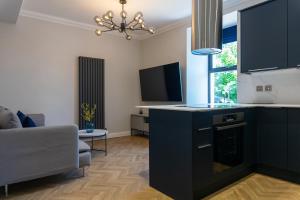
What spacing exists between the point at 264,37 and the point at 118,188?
9.23ft

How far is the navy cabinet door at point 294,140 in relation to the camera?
2.46 meters

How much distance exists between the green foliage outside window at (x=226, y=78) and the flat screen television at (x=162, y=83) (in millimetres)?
879

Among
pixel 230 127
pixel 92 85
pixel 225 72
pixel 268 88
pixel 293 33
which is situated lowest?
pixel 230 127

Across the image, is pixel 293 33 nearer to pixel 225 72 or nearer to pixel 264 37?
pixel 264 37

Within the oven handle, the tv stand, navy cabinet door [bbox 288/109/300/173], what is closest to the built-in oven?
the oven handle

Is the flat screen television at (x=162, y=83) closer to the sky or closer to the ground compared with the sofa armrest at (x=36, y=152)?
closer to the sky

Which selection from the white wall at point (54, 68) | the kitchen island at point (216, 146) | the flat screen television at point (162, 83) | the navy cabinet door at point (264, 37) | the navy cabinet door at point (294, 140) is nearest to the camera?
the kitchen island at point (216, 146)

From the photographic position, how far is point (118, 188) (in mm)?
2404

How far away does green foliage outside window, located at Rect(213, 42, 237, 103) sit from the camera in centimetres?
440

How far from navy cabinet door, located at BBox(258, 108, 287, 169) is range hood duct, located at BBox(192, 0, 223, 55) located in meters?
1.04

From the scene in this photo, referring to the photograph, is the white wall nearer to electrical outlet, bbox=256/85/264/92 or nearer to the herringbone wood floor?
the herringbone wood floor

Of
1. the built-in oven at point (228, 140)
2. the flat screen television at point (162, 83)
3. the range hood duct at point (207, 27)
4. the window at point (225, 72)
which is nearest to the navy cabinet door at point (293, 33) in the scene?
the range hood duct at point (207, 27)

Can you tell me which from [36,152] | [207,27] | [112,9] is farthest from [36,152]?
[112,9]

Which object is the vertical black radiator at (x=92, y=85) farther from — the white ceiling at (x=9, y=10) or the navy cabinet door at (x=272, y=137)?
the navy cabinet door at (x=272, y=137)
